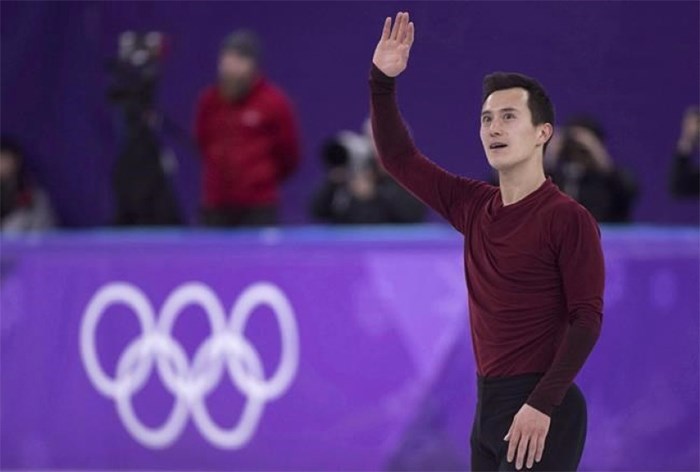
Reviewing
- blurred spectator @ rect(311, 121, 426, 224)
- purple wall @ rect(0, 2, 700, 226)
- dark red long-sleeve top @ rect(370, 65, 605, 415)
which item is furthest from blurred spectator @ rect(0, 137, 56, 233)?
dark red long-sleeve top @ rect(370, 65, 605, 415)

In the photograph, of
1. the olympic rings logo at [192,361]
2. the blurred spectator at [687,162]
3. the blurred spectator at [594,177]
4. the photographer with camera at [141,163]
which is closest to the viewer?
the blurred spectator at [687,162]

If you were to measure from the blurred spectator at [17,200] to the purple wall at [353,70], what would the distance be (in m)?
0.19

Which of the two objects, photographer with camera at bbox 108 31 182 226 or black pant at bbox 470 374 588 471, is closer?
black pant at bbox 470 374 588 471

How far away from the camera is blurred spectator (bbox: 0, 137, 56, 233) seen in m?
11.2

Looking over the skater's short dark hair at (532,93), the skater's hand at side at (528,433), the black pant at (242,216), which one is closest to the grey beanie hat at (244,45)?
the black pant at (242,216)

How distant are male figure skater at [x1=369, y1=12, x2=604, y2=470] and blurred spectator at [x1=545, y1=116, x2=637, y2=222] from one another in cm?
393

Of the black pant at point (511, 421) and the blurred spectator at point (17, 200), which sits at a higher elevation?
the black pant at point (511, 421)

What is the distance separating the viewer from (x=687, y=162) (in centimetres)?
814

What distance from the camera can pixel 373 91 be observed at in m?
5.27

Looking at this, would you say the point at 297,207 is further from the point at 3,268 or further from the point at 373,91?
the point at 373,91

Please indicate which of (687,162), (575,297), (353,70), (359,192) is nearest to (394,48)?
(575,297)

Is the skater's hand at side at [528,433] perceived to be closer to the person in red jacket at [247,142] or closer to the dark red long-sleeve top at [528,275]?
the dark red long-sleeve top at [528,275]

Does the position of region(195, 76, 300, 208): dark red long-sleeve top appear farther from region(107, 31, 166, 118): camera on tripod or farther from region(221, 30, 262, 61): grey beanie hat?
region(107, 31, 166, 118): camera on tripod

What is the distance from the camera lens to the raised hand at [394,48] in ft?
17.1
